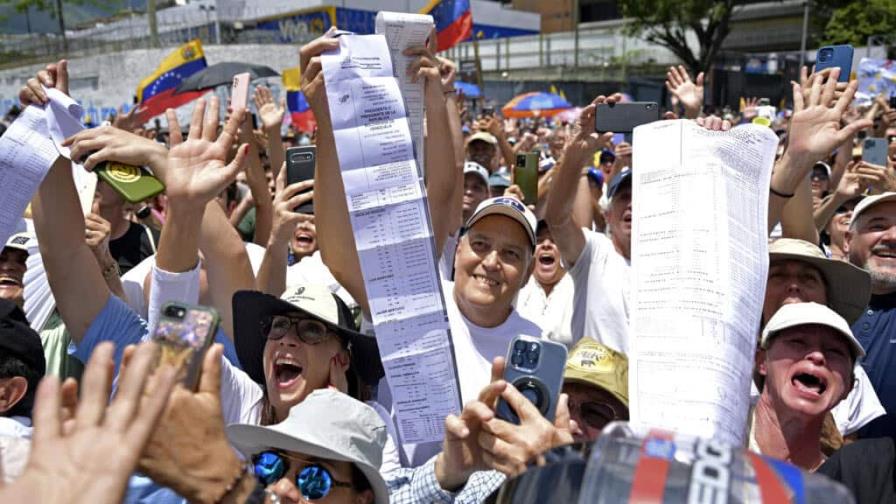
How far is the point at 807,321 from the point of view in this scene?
2.20 meters

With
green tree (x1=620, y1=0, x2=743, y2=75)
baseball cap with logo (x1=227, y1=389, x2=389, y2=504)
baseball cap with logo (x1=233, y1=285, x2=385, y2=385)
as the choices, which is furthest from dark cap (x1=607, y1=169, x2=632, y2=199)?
green tree (x1=620, y1=0, x2=743, y2=75)

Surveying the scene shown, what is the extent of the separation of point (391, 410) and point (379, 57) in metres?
1.19

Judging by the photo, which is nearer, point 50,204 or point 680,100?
point 50,204

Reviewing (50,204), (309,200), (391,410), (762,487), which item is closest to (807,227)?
(391,410)

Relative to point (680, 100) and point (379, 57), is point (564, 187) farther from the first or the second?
point (379, 57)

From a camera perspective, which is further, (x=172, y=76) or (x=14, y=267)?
(x=172, y=76)

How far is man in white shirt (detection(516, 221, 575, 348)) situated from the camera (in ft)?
11.9

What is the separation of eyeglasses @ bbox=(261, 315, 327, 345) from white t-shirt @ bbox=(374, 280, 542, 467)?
1.12ft

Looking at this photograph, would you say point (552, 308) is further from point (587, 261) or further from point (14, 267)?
point (14, 267)

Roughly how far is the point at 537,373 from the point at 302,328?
3.34 feet

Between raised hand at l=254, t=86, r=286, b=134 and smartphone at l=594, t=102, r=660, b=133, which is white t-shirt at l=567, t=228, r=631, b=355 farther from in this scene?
raised hand at l=254, t=86, r=286, b=134

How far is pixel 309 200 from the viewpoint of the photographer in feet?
9.75

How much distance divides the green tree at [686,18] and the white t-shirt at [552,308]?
112 ft

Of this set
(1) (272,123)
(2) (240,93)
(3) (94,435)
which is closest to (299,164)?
(2) (240,93)
